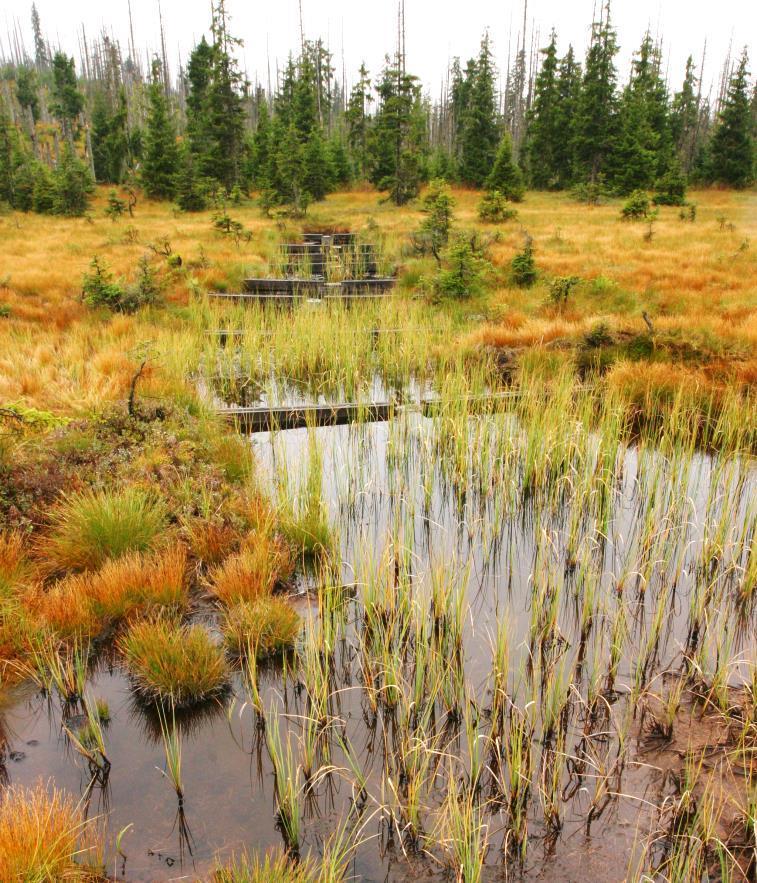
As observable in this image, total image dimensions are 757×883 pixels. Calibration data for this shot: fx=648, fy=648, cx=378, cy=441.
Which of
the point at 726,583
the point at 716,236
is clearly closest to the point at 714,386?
the point at 726,583

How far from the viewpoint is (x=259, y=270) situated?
1417 centimetres

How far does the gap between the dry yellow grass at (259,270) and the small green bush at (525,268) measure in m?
0.32

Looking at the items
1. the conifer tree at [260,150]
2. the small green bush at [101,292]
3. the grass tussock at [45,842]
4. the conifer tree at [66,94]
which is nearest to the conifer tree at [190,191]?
the conifer tree at [260,150]

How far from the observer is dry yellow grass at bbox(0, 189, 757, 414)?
743 centimetres

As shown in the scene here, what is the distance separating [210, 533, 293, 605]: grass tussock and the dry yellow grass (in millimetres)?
2726

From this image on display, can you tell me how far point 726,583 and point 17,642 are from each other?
13.1 feet

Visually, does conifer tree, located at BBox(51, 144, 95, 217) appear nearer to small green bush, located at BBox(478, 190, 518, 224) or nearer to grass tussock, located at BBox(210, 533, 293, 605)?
small green bush, located at BBox(478, 190, 518, 224)

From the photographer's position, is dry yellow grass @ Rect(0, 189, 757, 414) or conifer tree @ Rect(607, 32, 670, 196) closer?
dry yellow grass @ Rect(0, 189, 757, 414)

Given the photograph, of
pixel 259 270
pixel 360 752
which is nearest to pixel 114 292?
pixel 259 270

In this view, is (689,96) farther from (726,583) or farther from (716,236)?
(726,583)

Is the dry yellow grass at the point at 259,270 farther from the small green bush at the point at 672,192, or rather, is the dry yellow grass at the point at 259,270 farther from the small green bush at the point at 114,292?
the small green bush at the point at 672,192

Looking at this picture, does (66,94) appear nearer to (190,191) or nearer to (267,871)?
(190,191)

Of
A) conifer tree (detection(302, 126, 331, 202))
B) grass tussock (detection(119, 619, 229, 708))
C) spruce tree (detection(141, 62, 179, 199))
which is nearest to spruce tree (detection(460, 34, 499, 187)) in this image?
conifer tree (detection(302, 126, 331, 202))

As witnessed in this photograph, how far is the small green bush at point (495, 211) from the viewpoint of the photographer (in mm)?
18859
